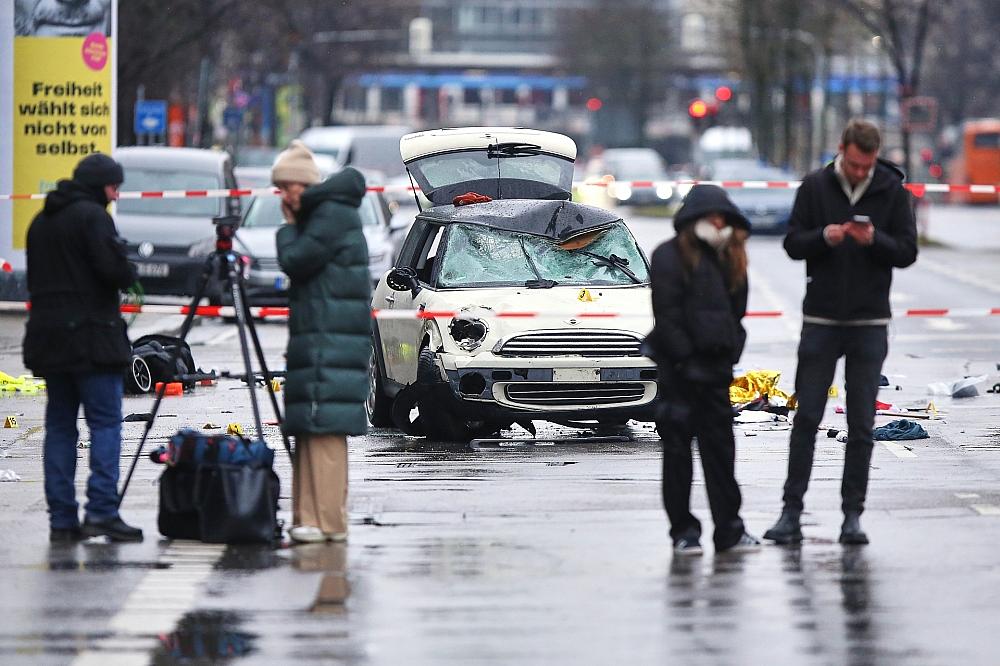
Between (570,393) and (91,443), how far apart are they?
4.24 meters

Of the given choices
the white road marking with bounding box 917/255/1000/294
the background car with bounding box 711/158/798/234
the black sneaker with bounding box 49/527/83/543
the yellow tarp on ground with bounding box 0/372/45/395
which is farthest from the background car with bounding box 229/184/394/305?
the background car with bounding box 711/158/798/234

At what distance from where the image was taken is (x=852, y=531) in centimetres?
948

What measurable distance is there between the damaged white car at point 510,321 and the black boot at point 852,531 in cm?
383

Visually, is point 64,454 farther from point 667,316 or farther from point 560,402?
point 560,402

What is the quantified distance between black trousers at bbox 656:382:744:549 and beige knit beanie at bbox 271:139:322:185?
1.81 m

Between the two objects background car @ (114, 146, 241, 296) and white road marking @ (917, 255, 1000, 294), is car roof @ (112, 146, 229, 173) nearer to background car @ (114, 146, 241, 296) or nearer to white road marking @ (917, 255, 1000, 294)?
background car @ (114, 146, 241, 296)

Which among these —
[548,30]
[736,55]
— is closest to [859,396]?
[736,55]

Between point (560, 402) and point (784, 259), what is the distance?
89.5 feet

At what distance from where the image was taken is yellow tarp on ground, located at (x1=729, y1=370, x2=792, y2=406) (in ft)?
50.4

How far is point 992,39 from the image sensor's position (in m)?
110

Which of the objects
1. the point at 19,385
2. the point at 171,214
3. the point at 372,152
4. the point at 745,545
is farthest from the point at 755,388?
the point at 372,152

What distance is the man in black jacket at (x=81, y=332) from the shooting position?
9.49 metres

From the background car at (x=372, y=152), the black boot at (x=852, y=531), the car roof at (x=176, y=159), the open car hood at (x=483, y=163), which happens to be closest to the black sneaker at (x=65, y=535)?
the black boot at (x=852, y=531)

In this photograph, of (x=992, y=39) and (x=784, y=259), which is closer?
(x=784, y=259)
